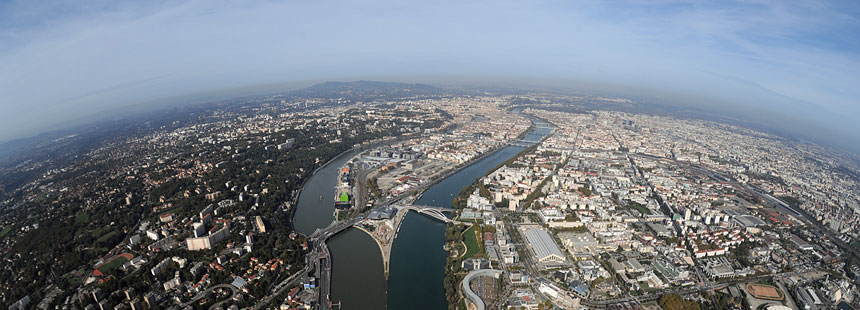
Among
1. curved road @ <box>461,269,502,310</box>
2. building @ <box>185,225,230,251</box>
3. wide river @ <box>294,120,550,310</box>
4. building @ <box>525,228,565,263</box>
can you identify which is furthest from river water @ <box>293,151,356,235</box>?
building @ <box>525,228,565,263</box>

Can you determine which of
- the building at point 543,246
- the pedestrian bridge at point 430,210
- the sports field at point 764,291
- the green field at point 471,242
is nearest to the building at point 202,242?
the pedestrian bridge at point 430,210

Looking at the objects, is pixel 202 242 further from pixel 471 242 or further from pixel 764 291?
pixel 764 291

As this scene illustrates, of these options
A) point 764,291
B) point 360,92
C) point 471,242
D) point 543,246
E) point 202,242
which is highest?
point 360,92

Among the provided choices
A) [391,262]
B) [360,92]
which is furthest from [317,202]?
[360,92]

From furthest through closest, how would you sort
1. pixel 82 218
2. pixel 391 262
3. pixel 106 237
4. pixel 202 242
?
1. pixel 82 218
2. pixel 106 237
3. pixel 202 242
4. pixel 391 262

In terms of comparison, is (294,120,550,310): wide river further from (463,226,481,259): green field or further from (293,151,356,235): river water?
(463,226,481,259): green field

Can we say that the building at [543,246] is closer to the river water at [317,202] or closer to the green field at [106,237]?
the river water at [317,202]
